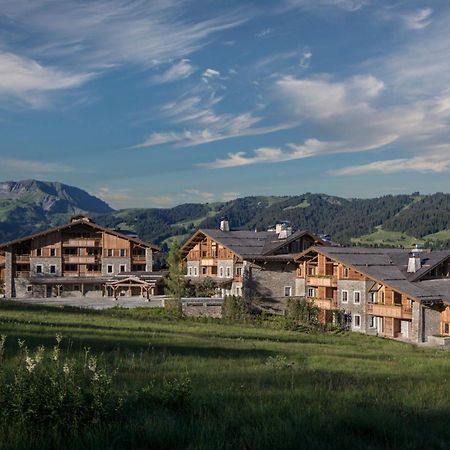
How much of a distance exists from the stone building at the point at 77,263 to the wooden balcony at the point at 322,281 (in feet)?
68.8

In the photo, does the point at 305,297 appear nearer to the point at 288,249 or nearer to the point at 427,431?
the point at 288,249

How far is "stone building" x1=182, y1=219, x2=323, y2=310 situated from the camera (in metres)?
63.6

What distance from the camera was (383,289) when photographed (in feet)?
166

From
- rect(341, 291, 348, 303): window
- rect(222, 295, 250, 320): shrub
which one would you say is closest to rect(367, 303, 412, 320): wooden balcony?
rect(341, 291, 348, 303): window

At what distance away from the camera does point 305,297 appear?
59812 mm

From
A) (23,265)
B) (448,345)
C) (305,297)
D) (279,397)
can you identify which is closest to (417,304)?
(448,345)

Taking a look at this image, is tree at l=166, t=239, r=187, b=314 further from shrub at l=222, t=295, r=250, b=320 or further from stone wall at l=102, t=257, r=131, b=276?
stone wall at l=102, t=257, r=131, b=276

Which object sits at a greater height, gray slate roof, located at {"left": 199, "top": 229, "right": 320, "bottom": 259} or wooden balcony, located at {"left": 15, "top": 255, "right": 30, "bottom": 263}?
gray slate roof, located at {"left": 199, "top": 229, "right": 320, "bottom": 259}

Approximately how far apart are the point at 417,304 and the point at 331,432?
42281 mm

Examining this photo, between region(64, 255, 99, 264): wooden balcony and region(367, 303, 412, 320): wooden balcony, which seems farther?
region(64, 255, 99, 264): wooden balcony

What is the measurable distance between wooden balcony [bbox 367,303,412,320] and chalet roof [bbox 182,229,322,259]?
15644mm

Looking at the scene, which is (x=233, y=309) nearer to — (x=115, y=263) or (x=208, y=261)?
(x=208, y=261)

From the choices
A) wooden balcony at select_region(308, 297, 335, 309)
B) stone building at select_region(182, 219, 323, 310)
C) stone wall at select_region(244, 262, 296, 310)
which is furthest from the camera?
stone wall at select_region(244, 262, 296, 310)

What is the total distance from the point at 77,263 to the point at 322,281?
35.8 m
